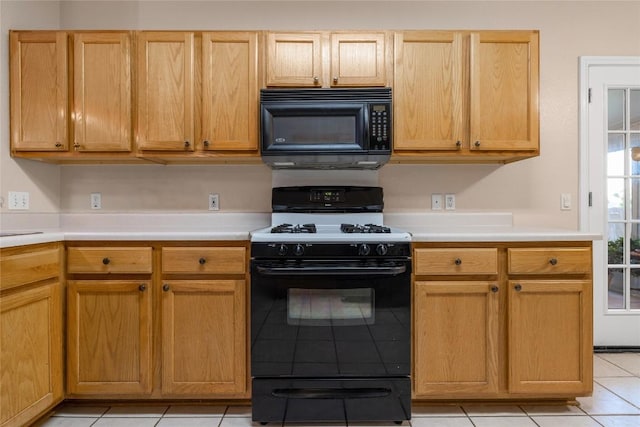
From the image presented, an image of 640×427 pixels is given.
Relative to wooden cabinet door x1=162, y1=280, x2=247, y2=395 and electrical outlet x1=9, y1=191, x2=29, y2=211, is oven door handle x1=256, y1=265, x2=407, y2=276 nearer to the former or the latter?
wooden cabinet door x1=162, y1=280, x2=247, y2=395

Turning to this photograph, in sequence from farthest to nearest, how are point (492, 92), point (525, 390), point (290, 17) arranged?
1. point (290, 17)
2. point (492, 92)
3. point (525, 390)

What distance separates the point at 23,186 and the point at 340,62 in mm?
1993

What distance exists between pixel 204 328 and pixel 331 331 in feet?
2.08

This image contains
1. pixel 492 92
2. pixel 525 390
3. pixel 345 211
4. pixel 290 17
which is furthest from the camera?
pixel 290 17

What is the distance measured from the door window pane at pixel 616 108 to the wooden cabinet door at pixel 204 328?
2.71 m

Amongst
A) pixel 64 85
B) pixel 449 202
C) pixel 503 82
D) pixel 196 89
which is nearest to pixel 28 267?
pixel 64 85

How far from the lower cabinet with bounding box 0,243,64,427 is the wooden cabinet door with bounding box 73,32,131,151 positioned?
27.5 inches

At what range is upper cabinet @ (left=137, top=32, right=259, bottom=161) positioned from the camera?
231 centimetres

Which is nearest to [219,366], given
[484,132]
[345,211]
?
[345,211]

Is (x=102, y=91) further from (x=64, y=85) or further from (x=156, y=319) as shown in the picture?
(x=156, y=319)

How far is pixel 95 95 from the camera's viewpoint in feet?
7.59

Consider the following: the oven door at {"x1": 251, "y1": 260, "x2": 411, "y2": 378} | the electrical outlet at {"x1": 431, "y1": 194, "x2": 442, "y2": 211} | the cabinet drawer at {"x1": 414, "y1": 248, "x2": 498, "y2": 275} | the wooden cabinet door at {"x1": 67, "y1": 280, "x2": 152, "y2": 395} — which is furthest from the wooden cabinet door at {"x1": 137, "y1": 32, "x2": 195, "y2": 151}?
the electrical outlet at {"x1": 431, "y1": 194, "x2": 442, "y2": 211}

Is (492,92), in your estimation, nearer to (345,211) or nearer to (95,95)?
(345,211)

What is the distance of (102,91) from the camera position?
231 centimetres
